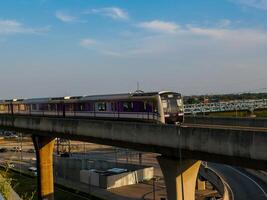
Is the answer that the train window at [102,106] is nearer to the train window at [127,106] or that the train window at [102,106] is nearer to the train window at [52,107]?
the train window at [127,106]

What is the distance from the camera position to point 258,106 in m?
143

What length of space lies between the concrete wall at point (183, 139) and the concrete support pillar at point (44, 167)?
542 inches

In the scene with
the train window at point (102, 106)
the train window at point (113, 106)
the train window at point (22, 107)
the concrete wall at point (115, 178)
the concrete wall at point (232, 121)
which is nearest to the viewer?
the concrete wall at point (232, 121)

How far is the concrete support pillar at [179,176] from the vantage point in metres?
30.6

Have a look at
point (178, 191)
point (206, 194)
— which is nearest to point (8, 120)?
point (206, 194)

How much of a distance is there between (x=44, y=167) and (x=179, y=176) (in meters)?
27.5

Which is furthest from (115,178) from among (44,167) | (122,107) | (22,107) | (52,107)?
(122,107)

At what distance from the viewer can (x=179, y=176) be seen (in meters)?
30.8

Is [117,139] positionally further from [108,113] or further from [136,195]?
[136,195]

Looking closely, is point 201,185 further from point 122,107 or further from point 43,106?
point 122,107

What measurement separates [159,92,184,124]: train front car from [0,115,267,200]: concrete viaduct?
6.00 metres

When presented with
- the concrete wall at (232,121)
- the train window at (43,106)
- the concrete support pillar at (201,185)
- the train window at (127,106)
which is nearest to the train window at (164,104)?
the train window at (127,106)

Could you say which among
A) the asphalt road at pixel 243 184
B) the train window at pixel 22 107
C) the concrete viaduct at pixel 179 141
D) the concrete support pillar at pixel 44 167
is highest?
the train window at pixel 22 107

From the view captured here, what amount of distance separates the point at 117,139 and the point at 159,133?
512 centimetres
